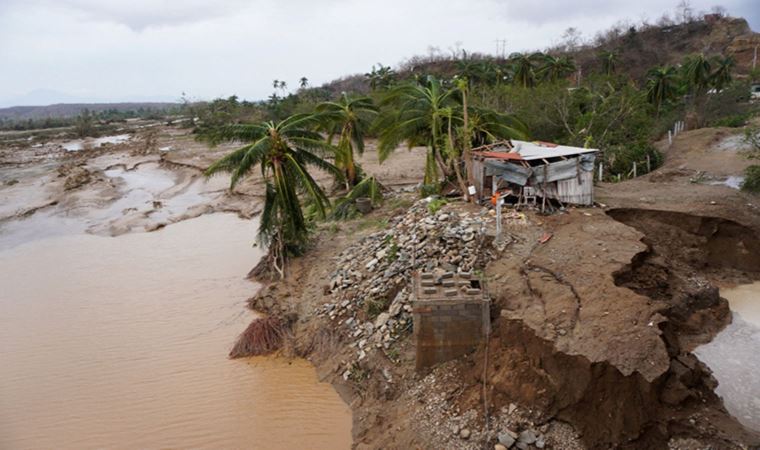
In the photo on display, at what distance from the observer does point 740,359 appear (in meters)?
8.63

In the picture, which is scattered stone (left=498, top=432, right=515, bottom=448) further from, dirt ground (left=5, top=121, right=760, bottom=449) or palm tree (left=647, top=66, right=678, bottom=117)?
palm tree (left=647, top=66, right=678, bottom=117)

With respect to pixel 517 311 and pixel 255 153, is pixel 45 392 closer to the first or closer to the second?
pixel 255 153

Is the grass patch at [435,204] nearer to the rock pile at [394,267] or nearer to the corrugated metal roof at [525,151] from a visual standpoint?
the rock pile at [394,267]

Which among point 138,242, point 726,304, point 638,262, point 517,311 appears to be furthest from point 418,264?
point 138,242

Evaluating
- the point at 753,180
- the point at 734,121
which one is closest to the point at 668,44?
the point at 734,121

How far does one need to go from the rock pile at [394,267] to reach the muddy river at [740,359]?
4.61 m

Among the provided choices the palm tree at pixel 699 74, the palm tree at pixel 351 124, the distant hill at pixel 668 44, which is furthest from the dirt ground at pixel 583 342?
the distant hill at pixel 668 44

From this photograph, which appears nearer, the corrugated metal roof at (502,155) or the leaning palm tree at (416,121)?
the corrugated metal roof at (502,155)

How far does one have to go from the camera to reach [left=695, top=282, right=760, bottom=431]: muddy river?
754 centimetres

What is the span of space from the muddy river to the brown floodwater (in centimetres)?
643

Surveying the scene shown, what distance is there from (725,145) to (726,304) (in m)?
15.0

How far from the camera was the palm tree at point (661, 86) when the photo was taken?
31.1 meters

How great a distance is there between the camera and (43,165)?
42.9 meters

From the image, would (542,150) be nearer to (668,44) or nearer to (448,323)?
(448,323)
